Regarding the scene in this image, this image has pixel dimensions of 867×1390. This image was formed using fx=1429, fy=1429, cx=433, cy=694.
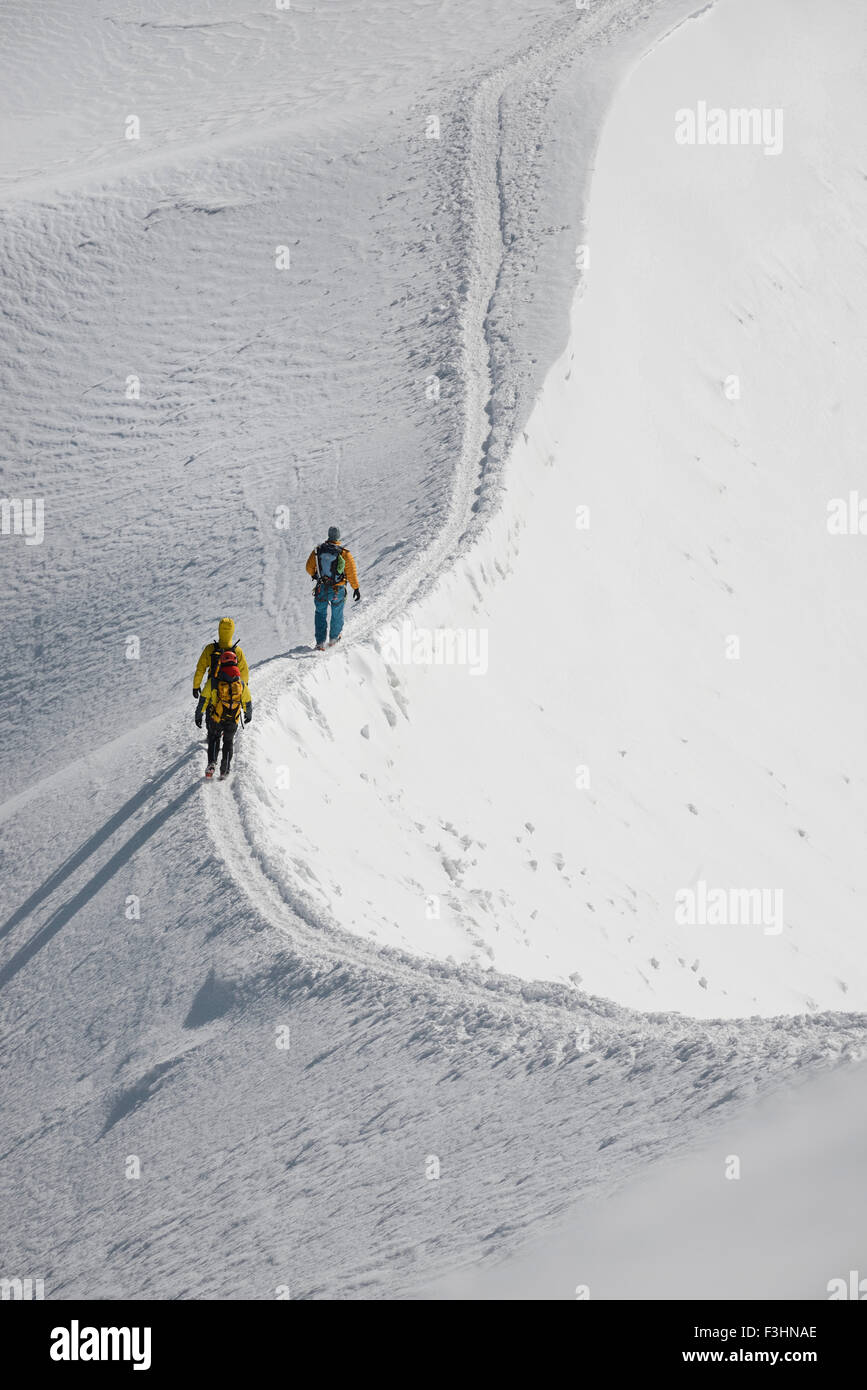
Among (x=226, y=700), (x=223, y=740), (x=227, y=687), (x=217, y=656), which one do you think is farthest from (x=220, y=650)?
(x=223, y=740)

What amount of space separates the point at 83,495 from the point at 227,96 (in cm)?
2200

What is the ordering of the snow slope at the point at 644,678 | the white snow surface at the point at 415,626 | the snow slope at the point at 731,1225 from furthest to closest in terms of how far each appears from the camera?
the snow slope at the point at 644,678, the white snow surface at the point at 415,626, the snow slope at the point at 731,1225

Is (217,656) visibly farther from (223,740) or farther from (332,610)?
(332,610)

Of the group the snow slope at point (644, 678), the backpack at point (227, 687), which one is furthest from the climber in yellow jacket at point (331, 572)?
the backpack at point (227, 687)

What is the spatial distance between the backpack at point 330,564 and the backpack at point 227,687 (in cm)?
270

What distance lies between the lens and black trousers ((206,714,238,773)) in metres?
13.9

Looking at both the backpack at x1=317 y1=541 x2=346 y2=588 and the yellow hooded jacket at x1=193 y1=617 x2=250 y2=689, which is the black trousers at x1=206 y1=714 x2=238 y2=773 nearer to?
the yellow hooded jacket at x1=193 y1=617 x2=250 y2=689

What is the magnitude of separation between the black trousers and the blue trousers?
101 inches

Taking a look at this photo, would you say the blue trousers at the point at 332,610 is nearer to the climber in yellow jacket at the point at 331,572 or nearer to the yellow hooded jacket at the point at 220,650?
the climber in yellow jacket at the point at 331,572

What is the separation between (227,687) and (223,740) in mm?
785

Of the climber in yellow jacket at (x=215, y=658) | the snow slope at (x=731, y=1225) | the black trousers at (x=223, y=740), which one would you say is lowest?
the snow slope at (x=731, y=1225)

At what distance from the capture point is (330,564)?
16203 mm

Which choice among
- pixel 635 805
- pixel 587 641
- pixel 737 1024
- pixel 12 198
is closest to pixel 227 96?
pixel 12 198

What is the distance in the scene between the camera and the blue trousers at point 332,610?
16266 millimetres
